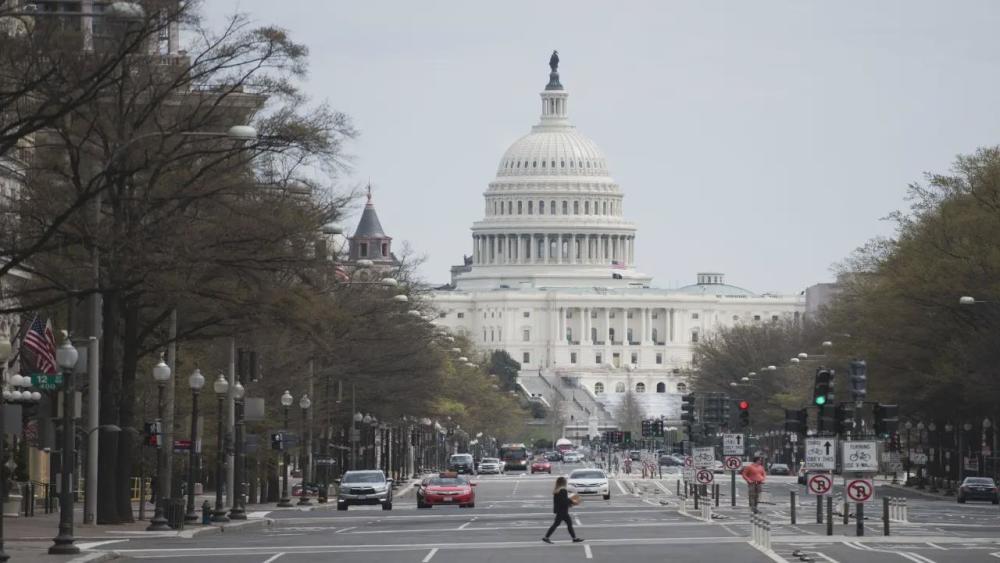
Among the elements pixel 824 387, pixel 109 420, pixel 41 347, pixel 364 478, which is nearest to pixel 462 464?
pixel 364 478

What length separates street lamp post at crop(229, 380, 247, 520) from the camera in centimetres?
6391

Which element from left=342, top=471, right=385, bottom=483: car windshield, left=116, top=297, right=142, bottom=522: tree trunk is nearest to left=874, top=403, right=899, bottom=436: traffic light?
left=116, top=297, right=142, bottom=522: tree trunk

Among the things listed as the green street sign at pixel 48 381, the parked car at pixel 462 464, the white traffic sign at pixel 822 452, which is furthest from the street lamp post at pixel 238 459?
the parked car at pixel 462 464

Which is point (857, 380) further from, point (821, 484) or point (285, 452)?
point (285, 452)

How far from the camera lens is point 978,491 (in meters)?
89.0

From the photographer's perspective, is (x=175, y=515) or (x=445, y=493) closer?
(x=175, y=515)

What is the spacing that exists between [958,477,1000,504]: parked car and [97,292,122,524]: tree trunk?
40.6 meters

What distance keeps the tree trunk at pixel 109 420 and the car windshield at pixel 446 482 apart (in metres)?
23.7

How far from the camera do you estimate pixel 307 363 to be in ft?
277

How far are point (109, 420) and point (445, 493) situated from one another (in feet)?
79.8

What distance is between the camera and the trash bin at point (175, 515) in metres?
54.7

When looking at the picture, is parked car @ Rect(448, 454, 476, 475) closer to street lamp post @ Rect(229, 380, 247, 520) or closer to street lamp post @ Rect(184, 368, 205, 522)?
street lamp post @ Rect(229, 380, 247, 520)

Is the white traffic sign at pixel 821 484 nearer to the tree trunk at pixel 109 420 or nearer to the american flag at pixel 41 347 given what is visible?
the tree trunk at pixel 109 420

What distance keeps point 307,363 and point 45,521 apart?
26277 mm
